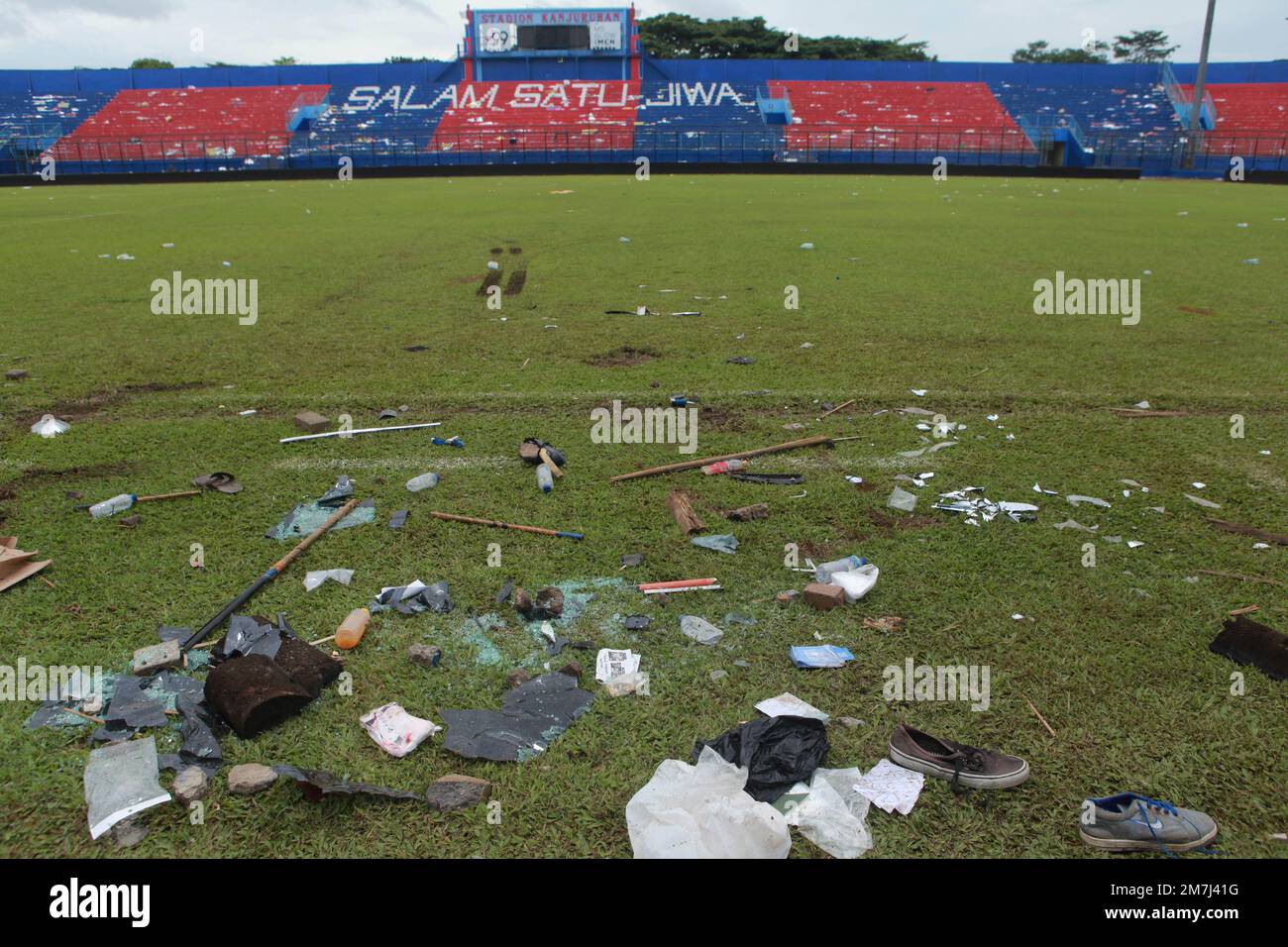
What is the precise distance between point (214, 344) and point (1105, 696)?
21.2 feet

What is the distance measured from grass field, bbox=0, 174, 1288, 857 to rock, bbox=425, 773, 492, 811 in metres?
0.04

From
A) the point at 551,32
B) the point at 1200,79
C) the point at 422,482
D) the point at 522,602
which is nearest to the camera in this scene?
the point at 522,602

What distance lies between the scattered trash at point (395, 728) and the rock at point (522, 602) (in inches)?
23.3

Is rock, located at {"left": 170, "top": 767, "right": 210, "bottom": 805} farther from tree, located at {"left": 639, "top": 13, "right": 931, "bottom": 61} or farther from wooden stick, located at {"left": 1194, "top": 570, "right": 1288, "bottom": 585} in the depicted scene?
tree, located at {"left": 639, "top": 13, "right": 931, "bottom": 61}

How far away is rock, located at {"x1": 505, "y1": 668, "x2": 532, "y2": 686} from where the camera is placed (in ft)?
8.20

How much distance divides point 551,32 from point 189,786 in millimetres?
52554

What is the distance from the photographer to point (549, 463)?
13.2ft

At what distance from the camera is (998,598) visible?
293cm

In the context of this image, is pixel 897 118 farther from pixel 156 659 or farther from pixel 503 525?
pixel 156 659

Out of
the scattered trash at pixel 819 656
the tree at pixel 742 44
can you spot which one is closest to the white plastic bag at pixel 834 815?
the scattered trash at pixel 819 656

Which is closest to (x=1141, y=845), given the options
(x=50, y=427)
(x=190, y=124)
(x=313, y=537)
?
(x=313, y=537)

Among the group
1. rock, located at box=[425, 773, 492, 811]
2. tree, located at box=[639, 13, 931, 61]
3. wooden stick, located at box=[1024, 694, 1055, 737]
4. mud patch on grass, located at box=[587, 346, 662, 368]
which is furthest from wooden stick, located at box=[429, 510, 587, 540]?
tree, located at box=[639, 13, 931, 61]

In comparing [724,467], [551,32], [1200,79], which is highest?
[551,32]

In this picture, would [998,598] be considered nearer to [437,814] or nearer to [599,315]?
[437,814]
